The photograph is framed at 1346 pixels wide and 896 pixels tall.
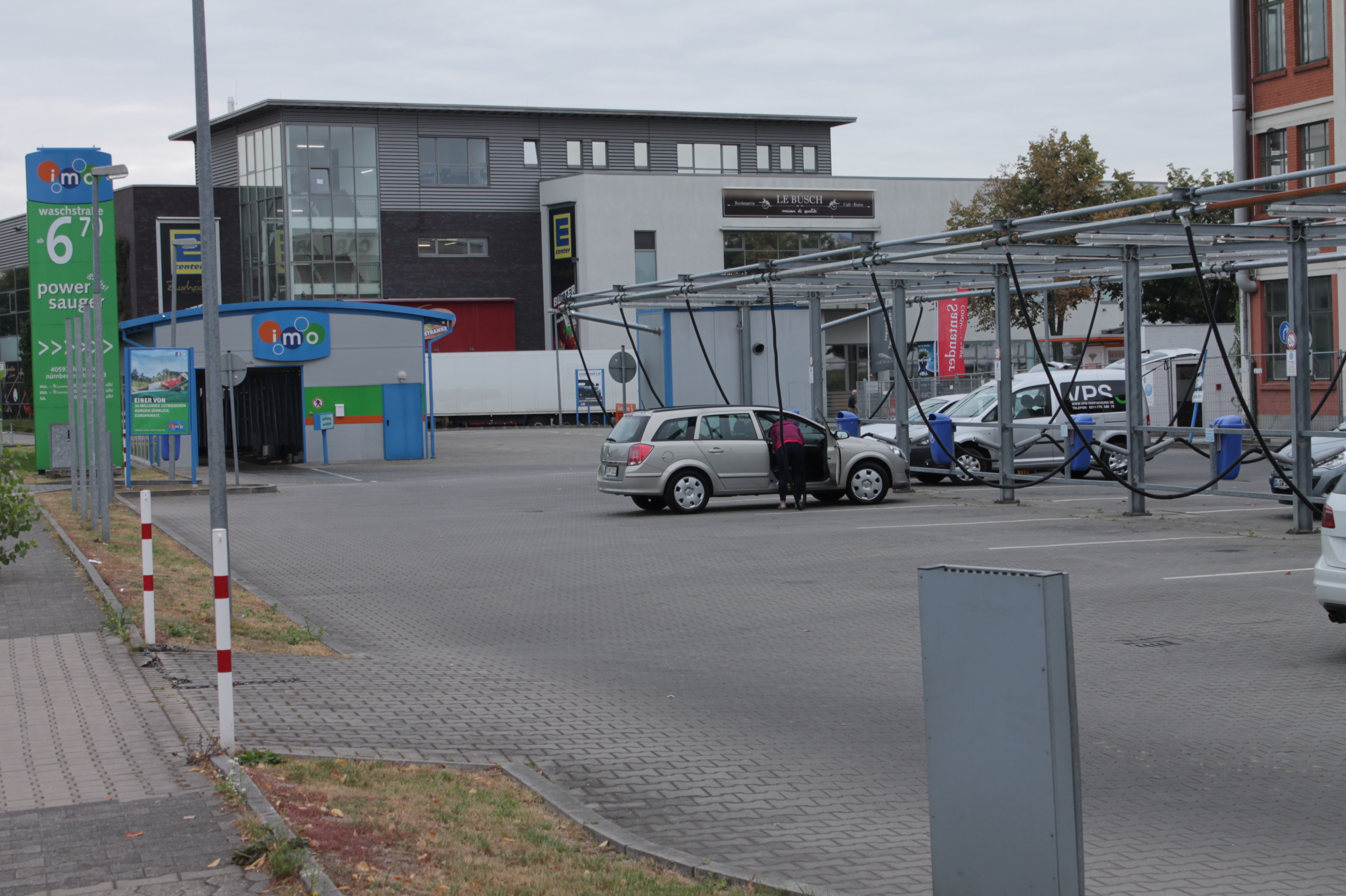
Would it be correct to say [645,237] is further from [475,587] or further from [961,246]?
[475,587]

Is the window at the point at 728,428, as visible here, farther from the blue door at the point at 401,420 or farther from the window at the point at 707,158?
the window at the point at 707,158

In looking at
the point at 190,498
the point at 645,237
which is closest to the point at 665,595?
the point at 190,498

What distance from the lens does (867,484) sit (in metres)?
21.9

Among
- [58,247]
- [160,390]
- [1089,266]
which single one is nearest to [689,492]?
[1089,266]

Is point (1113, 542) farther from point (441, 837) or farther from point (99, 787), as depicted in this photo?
point (99, 787)

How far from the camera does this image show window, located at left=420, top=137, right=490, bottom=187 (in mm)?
64250

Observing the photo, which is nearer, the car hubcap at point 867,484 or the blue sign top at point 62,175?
the car hubcap at point 867,484

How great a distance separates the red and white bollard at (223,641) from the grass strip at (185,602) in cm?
151

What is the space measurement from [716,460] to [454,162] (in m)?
47.1

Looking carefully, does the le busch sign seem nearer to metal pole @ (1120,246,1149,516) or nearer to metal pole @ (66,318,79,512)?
metal pole @ (66,318,79,512)

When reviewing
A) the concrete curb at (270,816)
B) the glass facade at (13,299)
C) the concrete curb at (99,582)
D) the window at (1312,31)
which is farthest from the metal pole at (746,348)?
the glass facade at (13,299)

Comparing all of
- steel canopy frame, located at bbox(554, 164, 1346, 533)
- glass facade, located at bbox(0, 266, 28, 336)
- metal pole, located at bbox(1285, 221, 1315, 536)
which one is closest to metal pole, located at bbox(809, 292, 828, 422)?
steel canopy frame, located at bbox(554, 164, 1346, 533)

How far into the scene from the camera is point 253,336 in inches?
1458

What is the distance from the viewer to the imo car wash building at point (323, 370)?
37.1 meters
